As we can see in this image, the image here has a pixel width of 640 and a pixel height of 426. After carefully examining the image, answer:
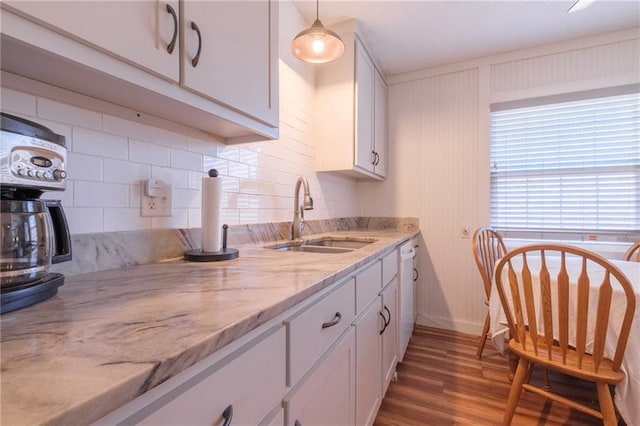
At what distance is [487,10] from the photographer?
196cm

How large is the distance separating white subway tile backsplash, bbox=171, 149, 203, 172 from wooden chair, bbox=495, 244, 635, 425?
138cm

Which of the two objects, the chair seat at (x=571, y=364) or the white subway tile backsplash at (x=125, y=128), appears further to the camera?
the chair seat at (x=571, y=364)

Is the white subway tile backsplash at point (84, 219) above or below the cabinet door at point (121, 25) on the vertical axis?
below

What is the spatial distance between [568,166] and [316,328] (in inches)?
104

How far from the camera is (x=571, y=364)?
47.1 inches

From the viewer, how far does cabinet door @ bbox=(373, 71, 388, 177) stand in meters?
2.54

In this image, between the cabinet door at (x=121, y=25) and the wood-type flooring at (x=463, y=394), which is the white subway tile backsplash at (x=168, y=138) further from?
the wood-type flooring at (x=463, y=394)

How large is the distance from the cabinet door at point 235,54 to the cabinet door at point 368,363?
0.90m

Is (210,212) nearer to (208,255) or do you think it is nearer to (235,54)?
(208,255)

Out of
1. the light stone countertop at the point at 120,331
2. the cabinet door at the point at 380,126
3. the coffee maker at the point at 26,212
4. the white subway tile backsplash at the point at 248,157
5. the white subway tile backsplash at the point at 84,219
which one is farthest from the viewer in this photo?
the cabinet door at the point at 380,126

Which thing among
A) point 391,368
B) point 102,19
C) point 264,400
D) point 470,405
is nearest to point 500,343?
point 470,405

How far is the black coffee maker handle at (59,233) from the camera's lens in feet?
2.25

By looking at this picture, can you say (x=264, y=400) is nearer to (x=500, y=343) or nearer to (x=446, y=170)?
(x=500, y=343)

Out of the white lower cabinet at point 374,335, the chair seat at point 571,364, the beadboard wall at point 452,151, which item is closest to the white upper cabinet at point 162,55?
the white lower cabinet at point 374,335
